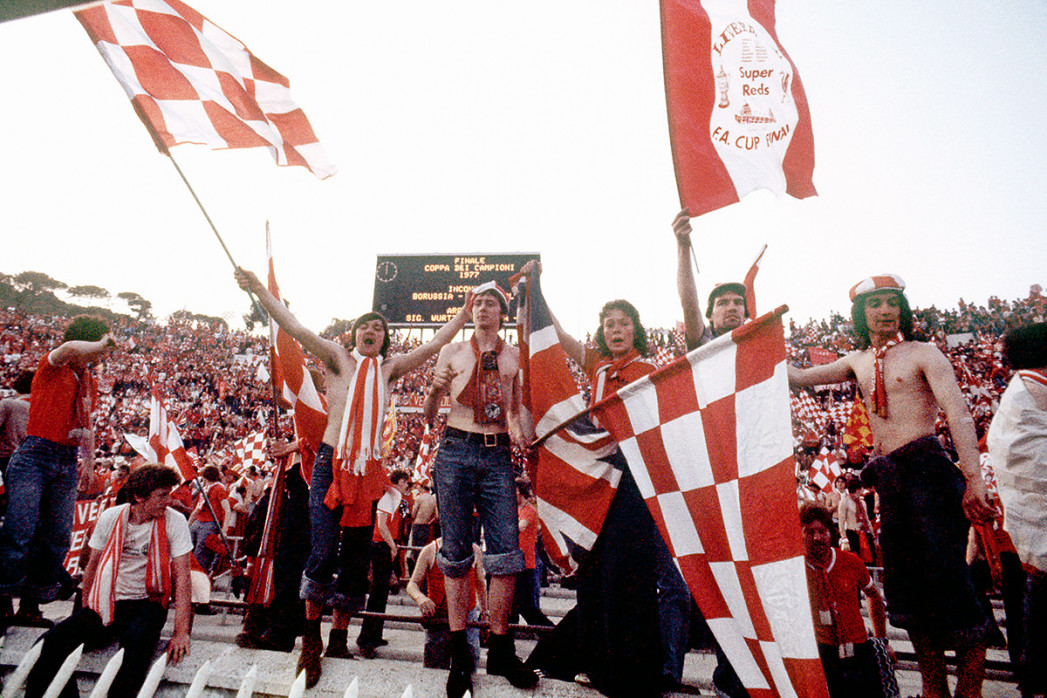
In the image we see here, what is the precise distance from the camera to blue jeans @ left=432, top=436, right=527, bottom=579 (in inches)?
102

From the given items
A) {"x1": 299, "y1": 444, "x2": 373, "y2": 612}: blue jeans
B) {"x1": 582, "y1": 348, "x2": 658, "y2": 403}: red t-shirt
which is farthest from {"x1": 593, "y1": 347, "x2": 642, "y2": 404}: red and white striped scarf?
{"x1": 299, "y1": 444, "x2": 373, "y2": 612}: blue jeans

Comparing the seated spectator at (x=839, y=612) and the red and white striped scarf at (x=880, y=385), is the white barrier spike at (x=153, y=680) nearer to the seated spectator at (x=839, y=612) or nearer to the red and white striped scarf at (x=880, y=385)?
the seated spectator at (x=839, y=612)

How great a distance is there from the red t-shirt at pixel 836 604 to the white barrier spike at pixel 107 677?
326cm

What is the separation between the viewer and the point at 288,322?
3242 mm

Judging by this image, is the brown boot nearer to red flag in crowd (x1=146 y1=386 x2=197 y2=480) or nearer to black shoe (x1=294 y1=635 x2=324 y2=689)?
black shoe (x1=294 y1=635 x2=324 y2=689)

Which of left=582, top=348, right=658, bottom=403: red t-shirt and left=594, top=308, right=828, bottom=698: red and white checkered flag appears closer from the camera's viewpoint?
left=594, top=308, right=828, bottom=698: red and white checkered flag

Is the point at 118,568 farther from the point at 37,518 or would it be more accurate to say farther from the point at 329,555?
the point at 329,555

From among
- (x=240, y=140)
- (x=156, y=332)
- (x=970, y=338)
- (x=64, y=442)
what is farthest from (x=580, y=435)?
(x=156, y=332)

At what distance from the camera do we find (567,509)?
2.45 metres

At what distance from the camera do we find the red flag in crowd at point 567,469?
2395 millimetres

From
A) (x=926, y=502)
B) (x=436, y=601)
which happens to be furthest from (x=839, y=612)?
(x=436, y=601)

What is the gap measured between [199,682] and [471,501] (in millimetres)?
1474

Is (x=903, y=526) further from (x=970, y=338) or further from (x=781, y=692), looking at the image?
(x=970, y=338)

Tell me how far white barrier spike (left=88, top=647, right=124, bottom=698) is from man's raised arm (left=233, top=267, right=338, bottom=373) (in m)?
1.68
